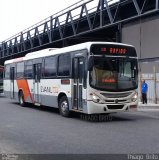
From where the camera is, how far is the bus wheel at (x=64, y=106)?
16062 mm

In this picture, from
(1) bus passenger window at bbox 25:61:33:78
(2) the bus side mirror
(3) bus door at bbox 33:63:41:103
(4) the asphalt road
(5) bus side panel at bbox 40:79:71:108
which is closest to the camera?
(4) the asphalt road

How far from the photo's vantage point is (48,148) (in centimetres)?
932

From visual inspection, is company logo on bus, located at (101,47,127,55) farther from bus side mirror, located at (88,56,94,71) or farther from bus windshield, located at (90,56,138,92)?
bus side mirror, located at (88,56,94,71)

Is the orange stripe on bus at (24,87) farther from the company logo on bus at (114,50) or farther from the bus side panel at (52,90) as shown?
the company logo on bus at (114,50)

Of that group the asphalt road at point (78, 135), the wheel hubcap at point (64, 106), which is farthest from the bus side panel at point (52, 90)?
the asphalt road at point (78, 135)

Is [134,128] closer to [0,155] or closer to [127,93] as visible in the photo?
[127,93]

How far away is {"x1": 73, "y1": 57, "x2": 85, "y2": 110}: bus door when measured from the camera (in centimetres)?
1487

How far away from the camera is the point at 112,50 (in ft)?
48.5

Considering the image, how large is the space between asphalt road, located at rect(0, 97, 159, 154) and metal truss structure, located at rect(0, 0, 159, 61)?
11662 mm

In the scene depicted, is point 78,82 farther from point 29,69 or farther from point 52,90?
point 29,69

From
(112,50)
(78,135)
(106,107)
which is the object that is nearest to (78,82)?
(106,107)

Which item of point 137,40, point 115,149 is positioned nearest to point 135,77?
point 115,149

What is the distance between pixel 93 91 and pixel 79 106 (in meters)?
1.14

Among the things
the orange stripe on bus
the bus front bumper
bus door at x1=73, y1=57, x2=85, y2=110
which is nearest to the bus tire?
the orange stripe on bus
